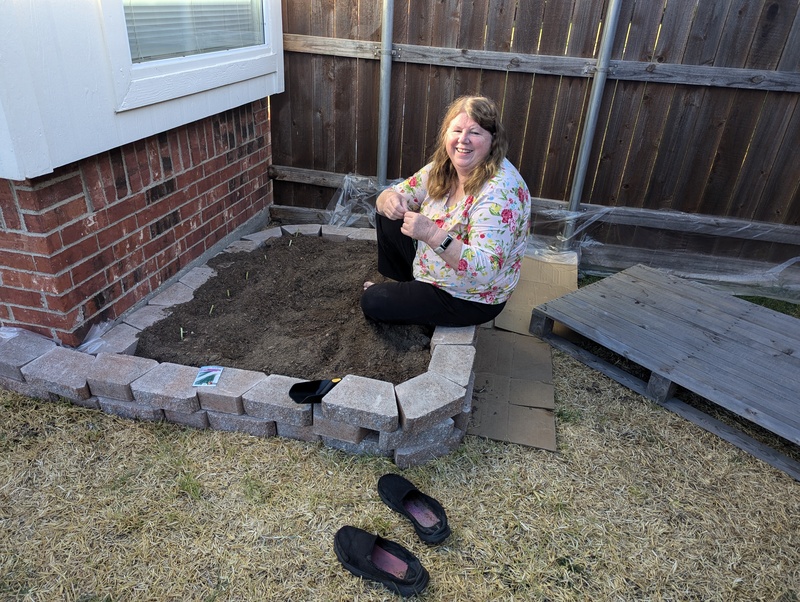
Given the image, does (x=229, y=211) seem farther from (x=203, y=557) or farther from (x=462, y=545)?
(x=462, y=545)

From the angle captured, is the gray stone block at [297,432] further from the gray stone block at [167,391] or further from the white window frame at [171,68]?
the white window frame at [171,68]

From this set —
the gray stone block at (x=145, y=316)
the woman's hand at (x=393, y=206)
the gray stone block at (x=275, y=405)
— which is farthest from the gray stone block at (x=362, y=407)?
the gray stone block at (x=145, y=316)

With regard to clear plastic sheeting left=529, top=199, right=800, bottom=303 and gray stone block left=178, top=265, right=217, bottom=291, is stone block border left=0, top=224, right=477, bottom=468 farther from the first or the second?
clear plastic sheeting left=529, top=199, right=800, bottom=303

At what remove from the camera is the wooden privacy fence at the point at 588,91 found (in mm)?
3646

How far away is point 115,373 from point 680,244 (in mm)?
4009

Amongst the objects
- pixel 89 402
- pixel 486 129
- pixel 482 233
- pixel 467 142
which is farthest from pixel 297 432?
pixel 486 129

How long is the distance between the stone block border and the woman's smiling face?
2.99ft

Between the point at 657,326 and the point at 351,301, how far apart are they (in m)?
1.78

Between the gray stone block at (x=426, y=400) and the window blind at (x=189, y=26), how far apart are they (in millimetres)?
2095

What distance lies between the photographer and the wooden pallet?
256 cm

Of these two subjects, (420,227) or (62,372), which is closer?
(420,227)

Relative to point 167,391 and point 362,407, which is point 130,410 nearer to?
point 167,391

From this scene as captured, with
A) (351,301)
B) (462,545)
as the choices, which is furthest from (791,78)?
(462,545)

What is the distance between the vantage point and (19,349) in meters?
2.51
